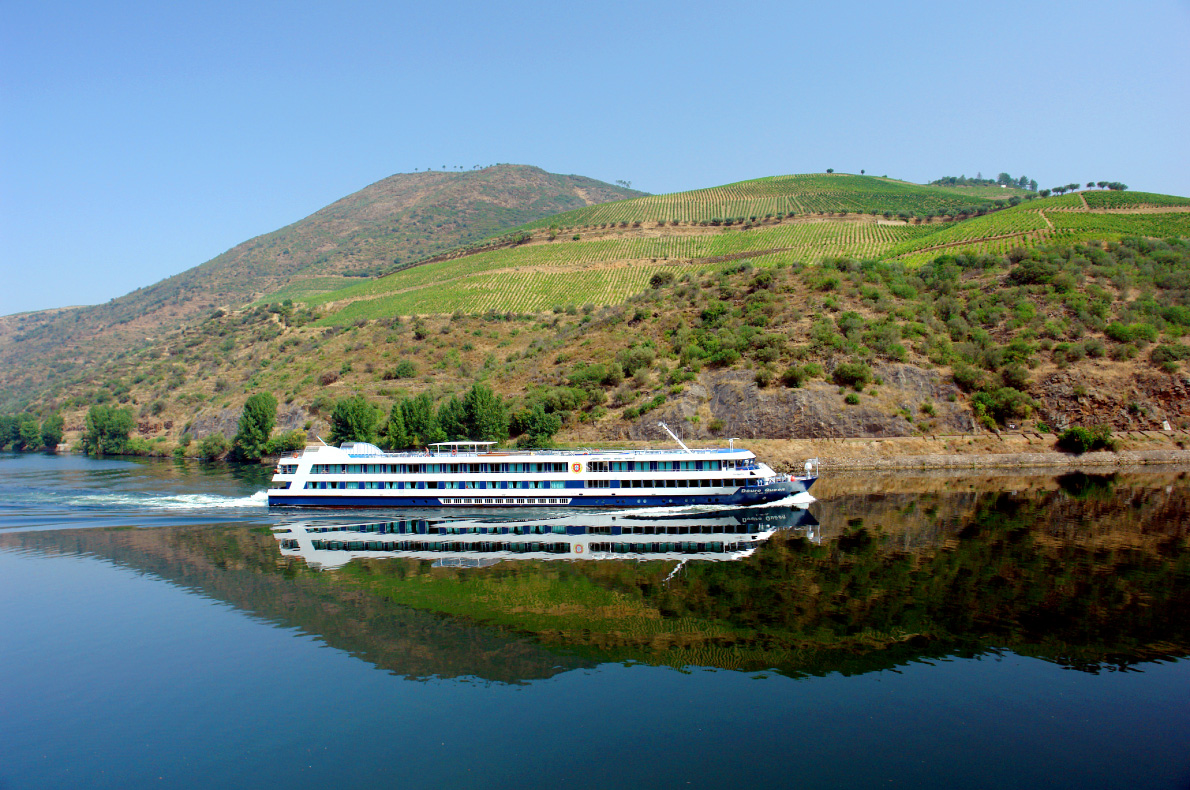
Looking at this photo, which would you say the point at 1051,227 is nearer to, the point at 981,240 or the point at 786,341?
the point at 981,240

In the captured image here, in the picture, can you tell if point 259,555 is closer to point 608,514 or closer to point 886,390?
point 608,514

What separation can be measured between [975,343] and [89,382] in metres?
159

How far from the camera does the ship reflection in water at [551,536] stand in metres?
39.1

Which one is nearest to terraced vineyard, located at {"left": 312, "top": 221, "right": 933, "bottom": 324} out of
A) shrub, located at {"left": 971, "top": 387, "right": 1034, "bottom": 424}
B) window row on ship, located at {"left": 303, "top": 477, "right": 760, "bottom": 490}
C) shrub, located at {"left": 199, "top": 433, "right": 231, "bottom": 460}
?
shrub, located at {"left": 199, "top": 433, "right": 231, "bottom": 460}

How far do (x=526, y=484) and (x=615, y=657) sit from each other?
29.3 metres

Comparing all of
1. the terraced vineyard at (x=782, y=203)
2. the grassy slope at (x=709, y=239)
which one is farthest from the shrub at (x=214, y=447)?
the terraced vineyard at (x=782, y=203)

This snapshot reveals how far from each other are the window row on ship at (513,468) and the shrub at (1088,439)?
36.4 m

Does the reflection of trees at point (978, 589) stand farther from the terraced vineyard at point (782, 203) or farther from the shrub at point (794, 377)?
the terraced vineyard at point (782, 203)

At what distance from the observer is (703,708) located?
21.3m

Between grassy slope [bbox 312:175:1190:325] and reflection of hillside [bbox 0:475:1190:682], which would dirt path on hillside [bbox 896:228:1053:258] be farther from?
reflection of hillside [bbox 0:475:1190:682]

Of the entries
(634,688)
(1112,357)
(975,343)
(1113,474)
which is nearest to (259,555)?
(634,688)

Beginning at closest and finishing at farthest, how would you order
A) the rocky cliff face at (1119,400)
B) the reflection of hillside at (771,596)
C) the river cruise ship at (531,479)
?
the reflection of hillside at (771,596), the river cruise ship at (531,479), the rocky cliff face at (1119,400)

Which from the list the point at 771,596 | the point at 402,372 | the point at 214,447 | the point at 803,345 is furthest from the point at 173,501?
the point at 803,345

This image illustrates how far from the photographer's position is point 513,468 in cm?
5428
